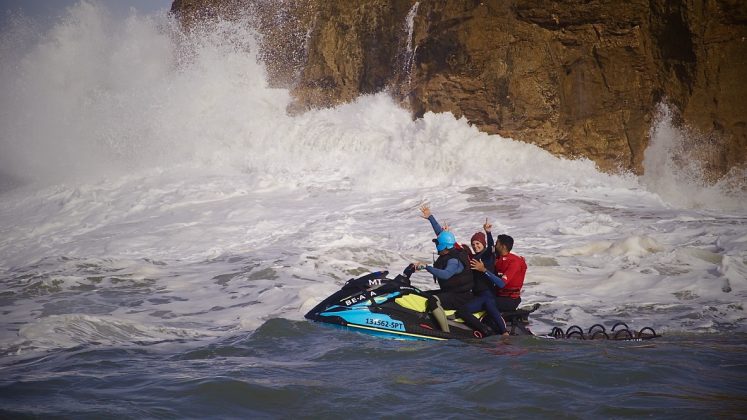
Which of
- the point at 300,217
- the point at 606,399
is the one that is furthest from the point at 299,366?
the point at 300,217

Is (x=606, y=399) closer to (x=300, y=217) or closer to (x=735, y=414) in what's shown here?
(x=735, y=414)

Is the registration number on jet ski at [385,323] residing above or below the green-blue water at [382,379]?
above

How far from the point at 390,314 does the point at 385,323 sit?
106 millimetres

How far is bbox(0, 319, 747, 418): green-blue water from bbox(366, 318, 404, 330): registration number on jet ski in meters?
0.16

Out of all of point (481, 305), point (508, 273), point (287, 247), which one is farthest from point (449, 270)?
point (287, 247)

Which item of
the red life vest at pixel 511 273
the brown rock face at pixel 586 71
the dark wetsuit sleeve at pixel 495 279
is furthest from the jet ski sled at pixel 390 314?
the brown rock face at pixel 586 71

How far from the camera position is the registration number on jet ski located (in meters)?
7.35

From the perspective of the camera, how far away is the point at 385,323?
738 centimetres

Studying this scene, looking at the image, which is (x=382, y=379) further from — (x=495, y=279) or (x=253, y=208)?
(x=253, y=208)

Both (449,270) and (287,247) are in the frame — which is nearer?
(449,270)

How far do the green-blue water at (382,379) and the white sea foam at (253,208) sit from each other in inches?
52.1

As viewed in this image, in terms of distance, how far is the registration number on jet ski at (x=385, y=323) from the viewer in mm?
7352

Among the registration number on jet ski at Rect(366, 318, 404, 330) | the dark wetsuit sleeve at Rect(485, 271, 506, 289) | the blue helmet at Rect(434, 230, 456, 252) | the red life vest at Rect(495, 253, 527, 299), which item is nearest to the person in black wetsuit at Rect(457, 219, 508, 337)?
the dark wetsuit sleeve at Rect(485, 271, 506, 289)

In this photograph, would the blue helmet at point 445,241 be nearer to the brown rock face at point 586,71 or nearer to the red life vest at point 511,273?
the red life vest at point 511,273
